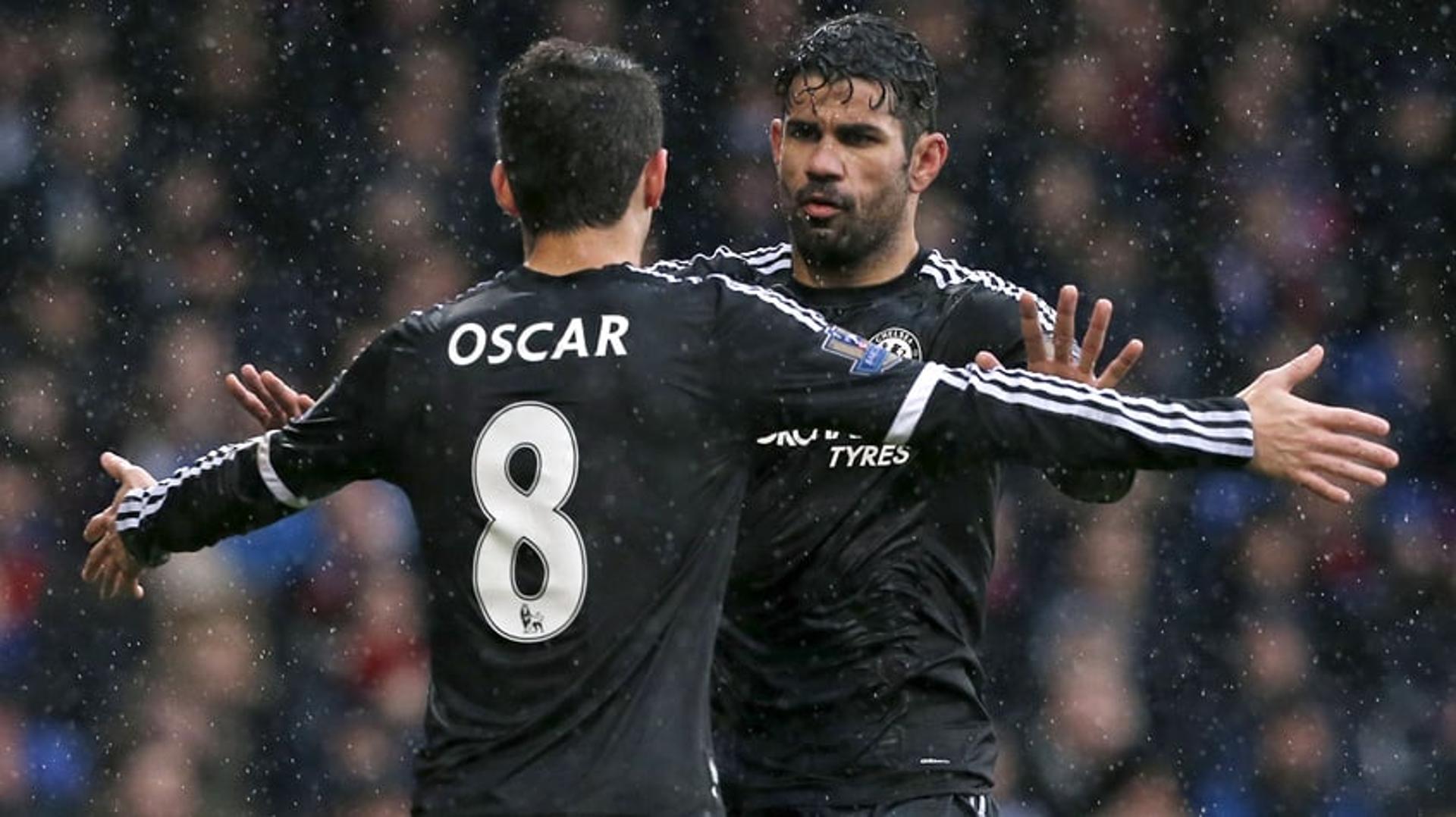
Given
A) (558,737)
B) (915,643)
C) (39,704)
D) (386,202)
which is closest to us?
(558,737)

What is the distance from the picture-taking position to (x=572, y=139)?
3.93 metres

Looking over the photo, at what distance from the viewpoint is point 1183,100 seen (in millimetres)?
9812

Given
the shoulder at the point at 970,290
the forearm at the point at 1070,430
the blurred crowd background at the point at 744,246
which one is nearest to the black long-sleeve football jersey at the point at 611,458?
the forearm at the point at 1070,430

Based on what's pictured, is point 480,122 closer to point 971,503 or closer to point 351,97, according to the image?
point 351,97

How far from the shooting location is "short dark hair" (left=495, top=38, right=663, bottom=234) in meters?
3.93

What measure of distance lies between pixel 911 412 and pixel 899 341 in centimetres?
105

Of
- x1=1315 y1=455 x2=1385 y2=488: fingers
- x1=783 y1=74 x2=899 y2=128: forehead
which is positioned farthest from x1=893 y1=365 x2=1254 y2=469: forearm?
x1=783 y1=74 x2=899 y2=128: forehead

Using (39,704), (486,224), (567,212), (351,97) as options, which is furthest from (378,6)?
(567,212)

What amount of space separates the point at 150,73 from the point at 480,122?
1.27 metres

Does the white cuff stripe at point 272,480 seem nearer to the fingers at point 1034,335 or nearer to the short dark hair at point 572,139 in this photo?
the short dark hair at point 572,139

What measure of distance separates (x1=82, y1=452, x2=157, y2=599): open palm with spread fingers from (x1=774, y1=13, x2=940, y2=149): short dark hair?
5.13ft

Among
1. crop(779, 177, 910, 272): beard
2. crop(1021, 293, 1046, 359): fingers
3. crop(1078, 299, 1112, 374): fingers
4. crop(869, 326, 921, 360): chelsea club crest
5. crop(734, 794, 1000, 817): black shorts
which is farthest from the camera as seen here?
crop(779, 177, 910, 272): beard

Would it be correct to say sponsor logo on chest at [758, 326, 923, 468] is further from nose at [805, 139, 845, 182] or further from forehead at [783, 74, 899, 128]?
forehead at [783, 74, 899, 128]

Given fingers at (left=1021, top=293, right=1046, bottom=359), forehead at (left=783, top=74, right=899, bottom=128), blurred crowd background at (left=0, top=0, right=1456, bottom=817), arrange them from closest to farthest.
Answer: fingers at (left=1021, top=293, right=1046, bottom=359)
forehead at (left=783, top=74, right=899, bottom=128)
blurred crowd background at (left=0, top=0, right=1456, bottom=817)
